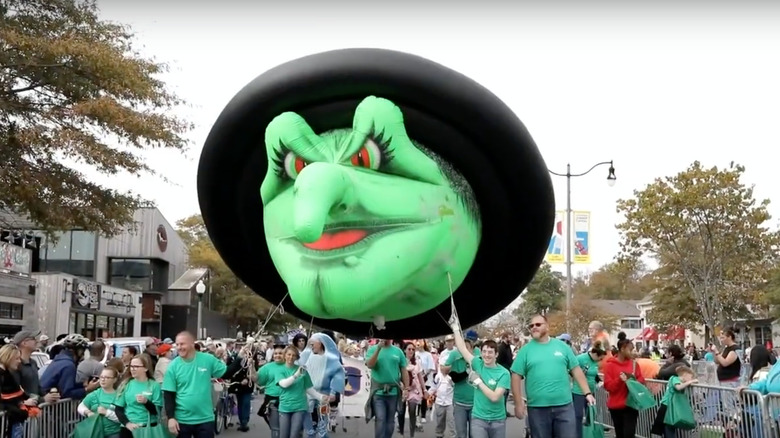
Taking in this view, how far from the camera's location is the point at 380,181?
158 inches

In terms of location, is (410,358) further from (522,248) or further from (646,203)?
(646,203)


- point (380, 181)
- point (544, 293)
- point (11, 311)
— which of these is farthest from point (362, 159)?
point (544, 293)

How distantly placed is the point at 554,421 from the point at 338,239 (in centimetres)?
328

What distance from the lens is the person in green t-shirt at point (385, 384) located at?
27.3 ft

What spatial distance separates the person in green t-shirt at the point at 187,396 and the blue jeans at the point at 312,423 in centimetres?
223

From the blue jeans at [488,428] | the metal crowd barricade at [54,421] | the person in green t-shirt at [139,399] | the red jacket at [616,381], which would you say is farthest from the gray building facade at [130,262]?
the blue jeans at [488,428]

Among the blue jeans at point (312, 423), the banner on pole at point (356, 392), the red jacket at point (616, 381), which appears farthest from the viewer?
the banner on pole at point (356, 392)

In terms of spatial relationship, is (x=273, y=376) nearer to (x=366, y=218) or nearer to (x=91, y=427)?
(x=91, y=427)

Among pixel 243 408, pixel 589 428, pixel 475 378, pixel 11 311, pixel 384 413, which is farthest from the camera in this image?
pixel 11 311

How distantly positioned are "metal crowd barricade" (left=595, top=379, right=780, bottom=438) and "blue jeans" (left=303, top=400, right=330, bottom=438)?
4.22 meters

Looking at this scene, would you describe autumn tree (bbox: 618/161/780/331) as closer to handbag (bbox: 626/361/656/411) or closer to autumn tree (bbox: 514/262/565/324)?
handbag (bbox: 626/361/656/411)

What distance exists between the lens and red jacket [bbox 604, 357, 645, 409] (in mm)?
9148

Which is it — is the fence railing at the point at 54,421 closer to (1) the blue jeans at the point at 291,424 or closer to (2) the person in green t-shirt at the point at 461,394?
(1) the blue jeans at the point at 291,424

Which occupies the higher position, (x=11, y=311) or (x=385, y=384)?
(x=11, y=311)
